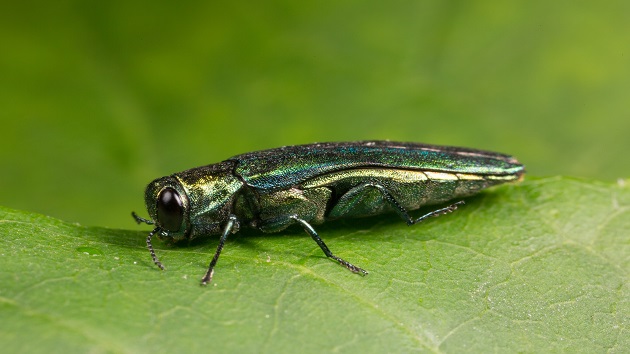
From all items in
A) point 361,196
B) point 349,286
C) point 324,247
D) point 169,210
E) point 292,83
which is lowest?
point 349,286

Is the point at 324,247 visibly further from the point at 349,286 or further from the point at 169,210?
the point at 169,210

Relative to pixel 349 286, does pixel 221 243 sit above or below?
above

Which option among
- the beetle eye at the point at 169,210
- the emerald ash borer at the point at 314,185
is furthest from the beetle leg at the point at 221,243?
the beetle eye at the point at 169,210

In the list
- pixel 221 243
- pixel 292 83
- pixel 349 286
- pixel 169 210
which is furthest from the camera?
pixel 292 83

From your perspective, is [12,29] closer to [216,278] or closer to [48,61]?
[48,61]

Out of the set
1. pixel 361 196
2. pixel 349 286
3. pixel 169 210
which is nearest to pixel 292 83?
pixel 361 196

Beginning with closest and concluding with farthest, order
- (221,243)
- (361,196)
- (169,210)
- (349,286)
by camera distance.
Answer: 1. (349,286)
2. (221,243)
3. (169,210)
4. (361,196)
